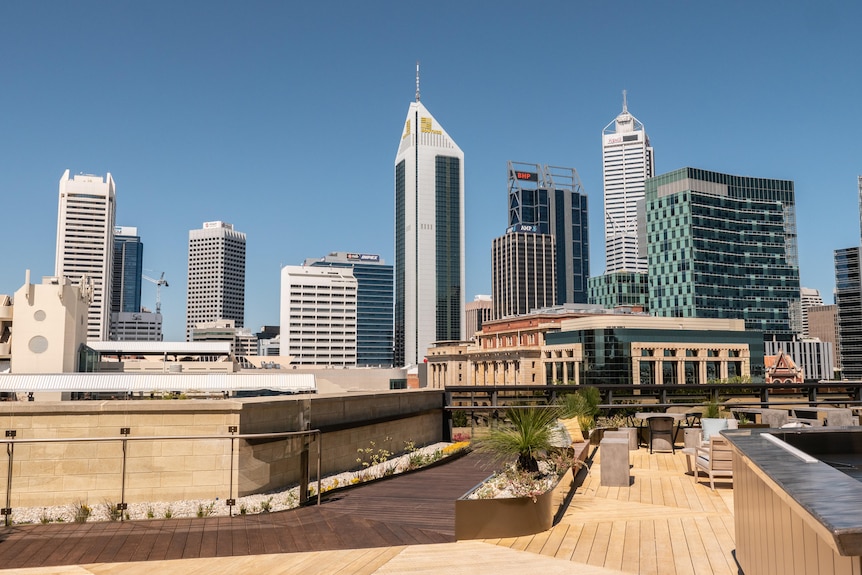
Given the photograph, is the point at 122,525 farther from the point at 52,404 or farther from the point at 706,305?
the point at 706,305

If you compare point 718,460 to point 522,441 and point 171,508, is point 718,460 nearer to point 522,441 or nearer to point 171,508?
point 522,441

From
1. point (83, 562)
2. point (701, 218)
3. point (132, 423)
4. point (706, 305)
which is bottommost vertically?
point (83, 562)

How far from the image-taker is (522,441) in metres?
8.30

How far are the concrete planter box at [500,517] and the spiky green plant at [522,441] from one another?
2.67 ft

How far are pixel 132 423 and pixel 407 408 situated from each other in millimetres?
6344

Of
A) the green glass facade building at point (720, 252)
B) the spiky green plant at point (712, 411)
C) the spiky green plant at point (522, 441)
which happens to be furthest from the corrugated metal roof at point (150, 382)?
the green glass facade building at point (720, 252)

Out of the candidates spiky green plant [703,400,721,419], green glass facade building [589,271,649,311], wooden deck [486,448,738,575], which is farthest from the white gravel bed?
green glass facade building [589,271,649,311]

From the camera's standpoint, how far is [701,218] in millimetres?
164625

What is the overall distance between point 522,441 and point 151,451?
182 inches

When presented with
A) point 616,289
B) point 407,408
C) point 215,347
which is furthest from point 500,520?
point 616,289

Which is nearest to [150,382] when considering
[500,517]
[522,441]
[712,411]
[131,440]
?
[712,411]

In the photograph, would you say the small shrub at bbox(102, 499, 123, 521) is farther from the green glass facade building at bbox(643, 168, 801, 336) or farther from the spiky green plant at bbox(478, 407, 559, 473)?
the green glass facade building at bbox(643, 168, 801, 336)

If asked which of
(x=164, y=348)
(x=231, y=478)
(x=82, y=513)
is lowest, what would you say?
(x=82, y=513)

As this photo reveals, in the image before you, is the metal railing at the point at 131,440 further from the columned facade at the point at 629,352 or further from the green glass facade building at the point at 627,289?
the green glass facade building at the point at 627,289
